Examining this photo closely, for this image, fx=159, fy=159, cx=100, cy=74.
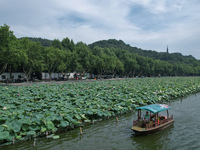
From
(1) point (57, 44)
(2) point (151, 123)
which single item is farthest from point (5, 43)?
(1) point (57, 44)

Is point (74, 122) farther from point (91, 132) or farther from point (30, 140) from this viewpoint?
point (30, 140)

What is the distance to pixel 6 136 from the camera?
8148 mm

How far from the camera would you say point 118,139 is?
9.91 m

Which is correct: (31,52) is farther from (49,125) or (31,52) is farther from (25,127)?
(49,125)

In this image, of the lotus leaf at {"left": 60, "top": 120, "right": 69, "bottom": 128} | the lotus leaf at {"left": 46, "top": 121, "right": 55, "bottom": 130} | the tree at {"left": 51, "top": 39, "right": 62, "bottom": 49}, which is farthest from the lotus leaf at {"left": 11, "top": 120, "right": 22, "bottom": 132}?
the tree at {"left": 51, "top": 39, "right": 62, "bottom": 49}

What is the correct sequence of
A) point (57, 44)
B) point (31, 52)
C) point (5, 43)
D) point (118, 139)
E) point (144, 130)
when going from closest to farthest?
1. point (118, 139)
2. point (144, 130)
3. point (5, 43)
4. point (31, 52)
5. point (57, 44)

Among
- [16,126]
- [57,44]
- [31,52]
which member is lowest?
[16,126]

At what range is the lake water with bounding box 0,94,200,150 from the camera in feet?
29.4

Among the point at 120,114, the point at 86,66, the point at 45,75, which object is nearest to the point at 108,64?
the point at 86,66

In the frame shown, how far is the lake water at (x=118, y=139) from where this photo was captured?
895 cm

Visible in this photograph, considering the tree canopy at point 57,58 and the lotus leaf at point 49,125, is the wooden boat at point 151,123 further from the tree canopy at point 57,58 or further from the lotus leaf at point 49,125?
the tree canopy at point 57,58

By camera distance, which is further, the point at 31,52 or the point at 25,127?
the point at 31,52

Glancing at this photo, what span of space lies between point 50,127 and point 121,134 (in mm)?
4609

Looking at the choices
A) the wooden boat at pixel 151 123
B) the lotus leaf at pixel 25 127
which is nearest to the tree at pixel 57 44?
the lotus leaf at pixel 25 127
